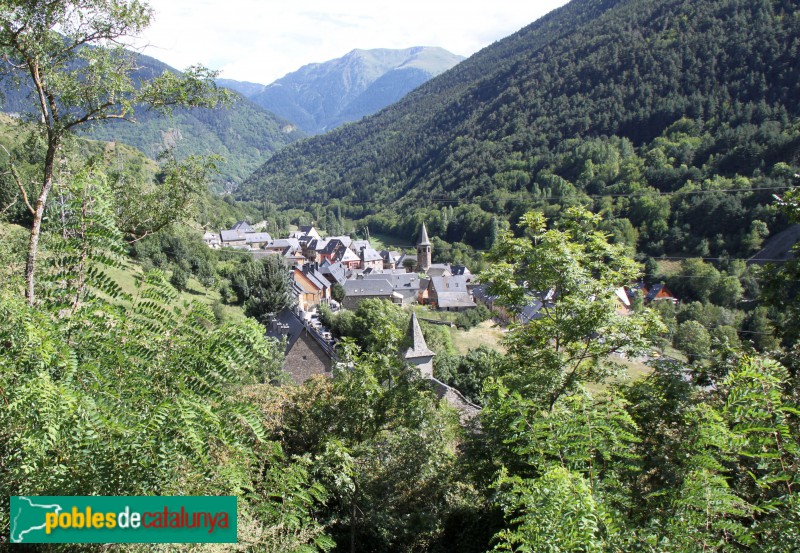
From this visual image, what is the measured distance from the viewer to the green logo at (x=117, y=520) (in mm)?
3014

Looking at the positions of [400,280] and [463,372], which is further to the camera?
[400,280]

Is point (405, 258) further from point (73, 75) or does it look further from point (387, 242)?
point (73, 75)

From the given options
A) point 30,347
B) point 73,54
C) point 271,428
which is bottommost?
point 271,428

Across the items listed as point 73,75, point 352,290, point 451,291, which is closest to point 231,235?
point 352,290

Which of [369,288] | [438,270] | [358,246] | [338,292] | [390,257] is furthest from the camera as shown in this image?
[358,246]

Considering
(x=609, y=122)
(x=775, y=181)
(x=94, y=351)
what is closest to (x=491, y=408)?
(x=94, y=351)

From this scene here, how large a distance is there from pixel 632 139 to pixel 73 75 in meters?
124

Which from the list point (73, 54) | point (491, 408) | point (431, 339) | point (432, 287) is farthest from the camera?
point (432, 287)

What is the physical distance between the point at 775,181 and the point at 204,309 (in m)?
89.9

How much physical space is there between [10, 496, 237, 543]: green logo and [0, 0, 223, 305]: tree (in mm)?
4789

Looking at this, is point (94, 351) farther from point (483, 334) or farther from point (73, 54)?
point (483, 334)

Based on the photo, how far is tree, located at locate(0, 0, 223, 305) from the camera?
22.5 ft

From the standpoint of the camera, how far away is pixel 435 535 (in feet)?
26.3

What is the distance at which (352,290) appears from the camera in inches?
2330
